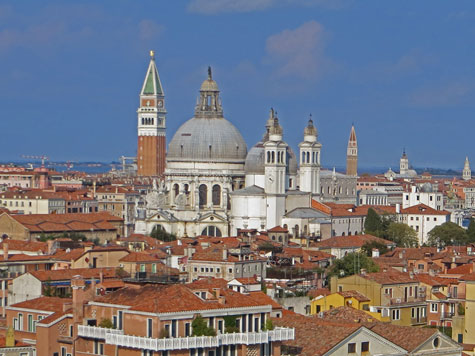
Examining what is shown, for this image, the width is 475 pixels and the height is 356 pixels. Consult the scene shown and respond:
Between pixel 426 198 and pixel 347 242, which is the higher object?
pixel 426 198

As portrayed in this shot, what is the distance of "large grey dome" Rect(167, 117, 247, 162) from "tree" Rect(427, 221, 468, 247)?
15714 millimetres

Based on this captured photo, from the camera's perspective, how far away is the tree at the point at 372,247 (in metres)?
56.0

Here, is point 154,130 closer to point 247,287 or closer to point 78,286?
point 247,287

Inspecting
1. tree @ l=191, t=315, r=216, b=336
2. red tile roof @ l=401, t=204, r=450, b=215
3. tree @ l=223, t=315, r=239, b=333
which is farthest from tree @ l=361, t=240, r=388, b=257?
tree @ l=191, t=315, r=216, b=336

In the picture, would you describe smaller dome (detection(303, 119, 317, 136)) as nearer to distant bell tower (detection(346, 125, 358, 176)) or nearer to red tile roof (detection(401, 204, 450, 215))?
red tile roof (detection(401, 204, 450, 215))

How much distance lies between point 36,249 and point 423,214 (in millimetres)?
37485

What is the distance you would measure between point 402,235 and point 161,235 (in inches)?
431

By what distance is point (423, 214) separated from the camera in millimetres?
83562

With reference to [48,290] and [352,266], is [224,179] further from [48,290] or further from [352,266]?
[48,290]

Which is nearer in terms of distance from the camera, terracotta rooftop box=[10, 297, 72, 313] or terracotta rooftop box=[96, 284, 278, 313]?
terracotta rooftop box=[96, 284, 278, 313]

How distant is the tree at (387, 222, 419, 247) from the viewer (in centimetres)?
7003

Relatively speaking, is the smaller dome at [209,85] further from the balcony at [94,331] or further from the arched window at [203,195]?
the balcony at [94,331]

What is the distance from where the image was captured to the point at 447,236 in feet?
227

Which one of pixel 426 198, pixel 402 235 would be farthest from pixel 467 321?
pixel 426 198
